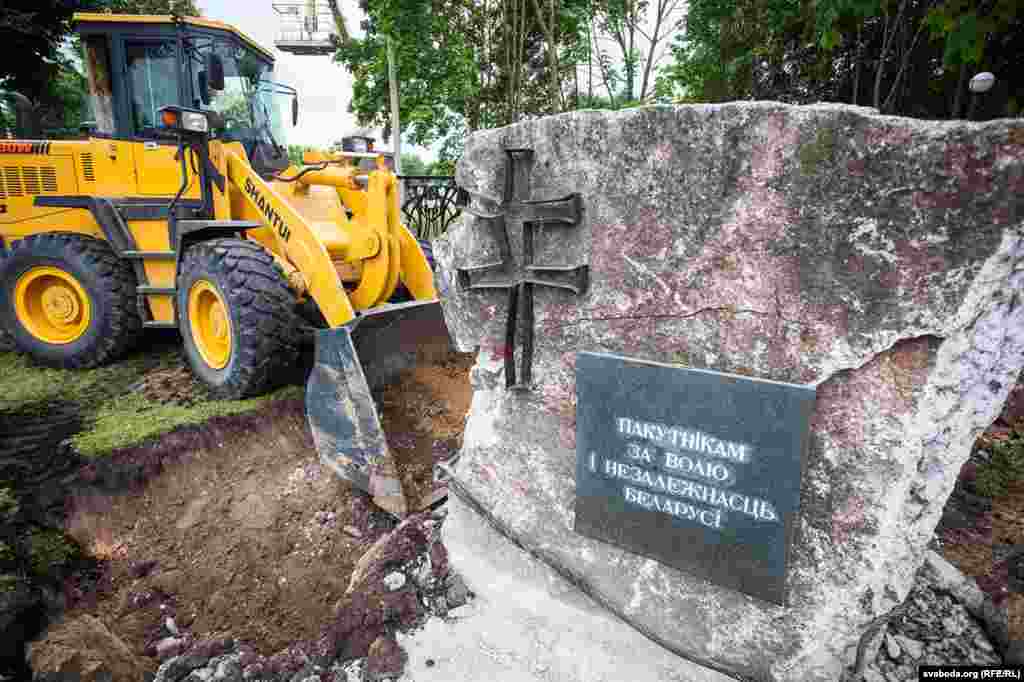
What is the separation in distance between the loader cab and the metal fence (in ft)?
13.9

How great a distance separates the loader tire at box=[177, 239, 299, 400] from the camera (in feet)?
11.0

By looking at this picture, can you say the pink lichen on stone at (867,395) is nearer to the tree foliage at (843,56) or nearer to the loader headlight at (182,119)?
the tree foliage at (843,56)

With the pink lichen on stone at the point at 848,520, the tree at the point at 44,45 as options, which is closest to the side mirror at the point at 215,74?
the pink lichen on stone at the point at 848,520

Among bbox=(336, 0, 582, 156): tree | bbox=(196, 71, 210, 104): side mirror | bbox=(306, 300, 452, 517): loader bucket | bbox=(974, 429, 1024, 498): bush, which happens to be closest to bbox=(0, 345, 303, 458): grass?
bbox=(306, 300, 452, 517): loader bucket

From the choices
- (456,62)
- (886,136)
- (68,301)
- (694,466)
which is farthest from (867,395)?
(456,62)

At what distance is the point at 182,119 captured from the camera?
3.64 metres

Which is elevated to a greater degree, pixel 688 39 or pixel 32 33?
→ pixel 32 33

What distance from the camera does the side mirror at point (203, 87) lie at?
411cm

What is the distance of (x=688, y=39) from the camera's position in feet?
20.9

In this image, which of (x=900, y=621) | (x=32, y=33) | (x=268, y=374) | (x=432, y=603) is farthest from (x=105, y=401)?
(x=32, y=33)

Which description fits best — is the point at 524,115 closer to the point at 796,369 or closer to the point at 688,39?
the point at 688,39

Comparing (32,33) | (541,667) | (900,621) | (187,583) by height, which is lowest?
(187,583)

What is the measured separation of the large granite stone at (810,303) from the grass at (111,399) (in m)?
2.50

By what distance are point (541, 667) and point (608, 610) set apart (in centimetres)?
27
